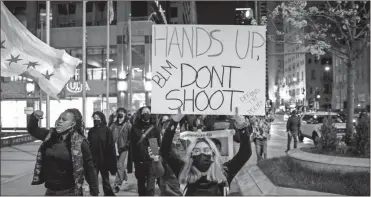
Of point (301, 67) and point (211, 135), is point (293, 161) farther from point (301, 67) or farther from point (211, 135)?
point (301, 67)

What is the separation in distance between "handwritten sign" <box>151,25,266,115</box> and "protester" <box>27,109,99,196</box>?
0.95m

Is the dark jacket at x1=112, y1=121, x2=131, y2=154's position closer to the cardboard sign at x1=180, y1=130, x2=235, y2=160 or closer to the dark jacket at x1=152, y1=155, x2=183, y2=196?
the dark jacket at x1=152, y1=155, x2=183, y2=196

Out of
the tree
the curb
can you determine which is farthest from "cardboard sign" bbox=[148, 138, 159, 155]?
the tree

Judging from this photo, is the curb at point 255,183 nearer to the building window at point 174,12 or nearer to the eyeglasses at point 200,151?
the eyeglasses at point 200,151

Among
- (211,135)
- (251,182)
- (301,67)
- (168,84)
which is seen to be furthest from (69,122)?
(301,67)

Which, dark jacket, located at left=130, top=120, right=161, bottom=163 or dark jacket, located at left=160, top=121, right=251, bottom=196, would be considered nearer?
dark jacket, located at left=160, top=121, right=251, bottom=196

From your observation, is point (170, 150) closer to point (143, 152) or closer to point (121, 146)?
point (143, 152)

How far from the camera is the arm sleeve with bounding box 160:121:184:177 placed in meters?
4.21

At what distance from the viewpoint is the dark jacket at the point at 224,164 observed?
4023 mm

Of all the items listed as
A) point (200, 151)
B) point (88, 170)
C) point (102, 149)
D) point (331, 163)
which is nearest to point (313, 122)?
point (331, 163)

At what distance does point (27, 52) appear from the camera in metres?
7.25

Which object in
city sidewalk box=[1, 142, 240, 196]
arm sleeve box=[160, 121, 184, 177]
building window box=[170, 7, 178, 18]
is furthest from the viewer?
building window box=[170, 7, 178, 18]

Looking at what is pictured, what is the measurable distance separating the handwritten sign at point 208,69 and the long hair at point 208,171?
0.42 meters

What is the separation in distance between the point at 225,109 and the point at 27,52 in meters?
4.31
